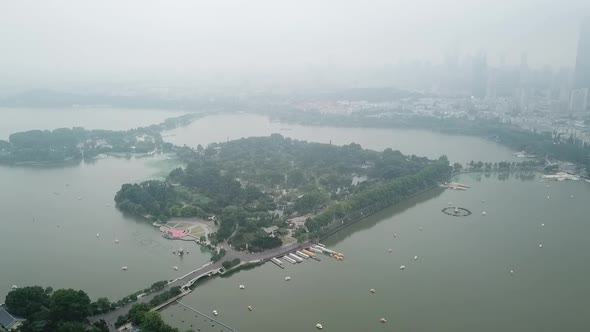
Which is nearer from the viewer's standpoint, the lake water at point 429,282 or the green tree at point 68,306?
the green tree at point 68,306

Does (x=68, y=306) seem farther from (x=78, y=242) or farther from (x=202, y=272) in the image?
(x=78, y=242)

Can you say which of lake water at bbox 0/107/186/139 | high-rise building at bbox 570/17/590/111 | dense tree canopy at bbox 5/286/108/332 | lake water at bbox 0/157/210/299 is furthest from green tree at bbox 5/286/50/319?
high-rise building at bbox 570/17/590/111

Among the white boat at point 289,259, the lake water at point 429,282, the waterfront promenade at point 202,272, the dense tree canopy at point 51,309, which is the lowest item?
the lake water at point 429,282

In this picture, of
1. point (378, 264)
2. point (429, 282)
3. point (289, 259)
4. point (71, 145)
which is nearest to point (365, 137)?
point (71, 145)

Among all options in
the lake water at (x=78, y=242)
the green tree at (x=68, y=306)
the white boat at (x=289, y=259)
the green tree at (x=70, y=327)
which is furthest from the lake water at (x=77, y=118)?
the green tree at (x=70, y=327)

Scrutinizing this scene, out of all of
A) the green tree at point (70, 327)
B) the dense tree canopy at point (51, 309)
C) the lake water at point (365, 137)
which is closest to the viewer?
the green tree at point (70, 327)

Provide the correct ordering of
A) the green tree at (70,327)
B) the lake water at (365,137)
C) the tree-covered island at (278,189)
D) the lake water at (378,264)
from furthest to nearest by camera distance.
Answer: the lake water at (365,137)
the tree-covered island at (278,189)
the lake water at (378,264)
the green tree at (70,327)

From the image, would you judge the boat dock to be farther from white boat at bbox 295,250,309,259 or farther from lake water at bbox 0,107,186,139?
lake water at bbox 0,107,186,139

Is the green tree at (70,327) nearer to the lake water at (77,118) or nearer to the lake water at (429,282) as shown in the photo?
the lake water at (429,282)
